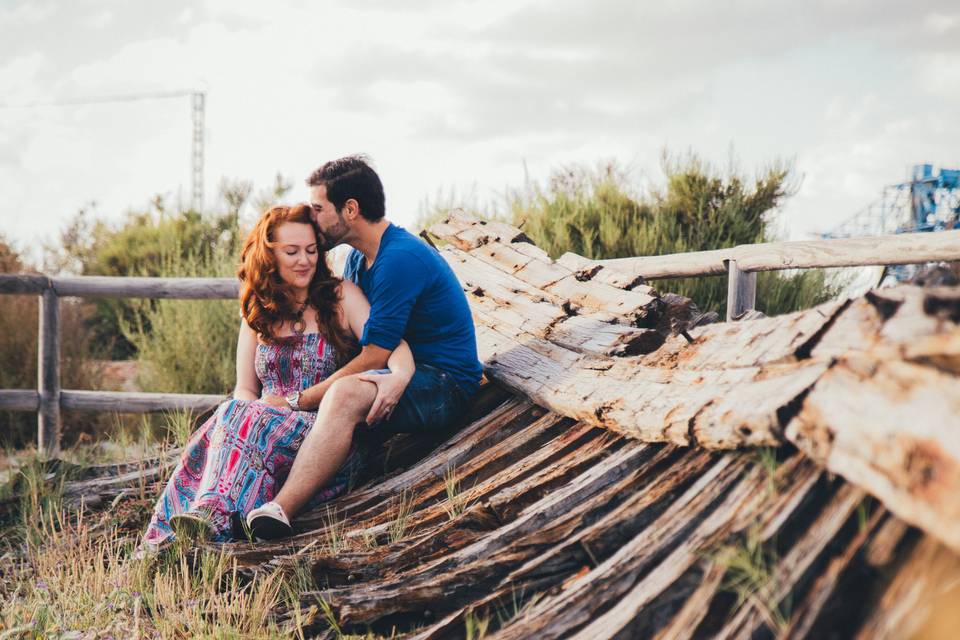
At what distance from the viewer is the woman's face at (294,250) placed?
3895mm

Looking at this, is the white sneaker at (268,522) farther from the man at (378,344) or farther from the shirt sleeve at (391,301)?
the shirt sleeve at (391,301)

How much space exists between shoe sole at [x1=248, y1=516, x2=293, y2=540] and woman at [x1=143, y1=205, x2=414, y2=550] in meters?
0.12

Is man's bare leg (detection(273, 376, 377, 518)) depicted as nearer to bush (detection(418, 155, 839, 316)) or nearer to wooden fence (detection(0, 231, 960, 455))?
wooden fence (detection(0, 231, 960, 455))

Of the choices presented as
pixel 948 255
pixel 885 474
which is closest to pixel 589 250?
pixel 948 255

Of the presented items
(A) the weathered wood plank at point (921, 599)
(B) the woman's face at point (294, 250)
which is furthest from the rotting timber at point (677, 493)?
(B) the woman's face at point (294, 250)

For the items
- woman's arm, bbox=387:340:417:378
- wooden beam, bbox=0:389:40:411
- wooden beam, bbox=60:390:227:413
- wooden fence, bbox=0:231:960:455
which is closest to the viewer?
woman's arm, bbox=387:340:417:378

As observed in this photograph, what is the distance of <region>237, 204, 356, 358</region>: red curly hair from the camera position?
3.92 m

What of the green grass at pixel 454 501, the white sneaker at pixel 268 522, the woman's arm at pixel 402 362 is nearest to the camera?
the green grass at pixel 454 501

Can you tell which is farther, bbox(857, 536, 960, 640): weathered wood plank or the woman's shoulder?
the woman's shoulder

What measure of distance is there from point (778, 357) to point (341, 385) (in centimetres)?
179

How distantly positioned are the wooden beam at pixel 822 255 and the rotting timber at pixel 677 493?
113 centimetres

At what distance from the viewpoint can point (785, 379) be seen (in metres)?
2.34

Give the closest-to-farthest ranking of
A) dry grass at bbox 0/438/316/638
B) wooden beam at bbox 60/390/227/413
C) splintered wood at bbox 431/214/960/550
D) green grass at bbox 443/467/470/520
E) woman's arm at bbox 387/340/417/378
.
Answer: splintered wood at bbox 431/214/960/550, dry grass at bbox 0/438/316/638, green grass at bbox 443/467/470/520, woman's arm at bbox 387/340/417/378, wooden beam at bbox 60/390/227/413

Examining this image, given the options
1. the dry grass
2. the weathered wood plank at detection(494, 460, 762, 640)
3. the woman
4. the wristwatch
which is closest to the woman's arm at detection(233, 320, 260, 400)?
the woman
